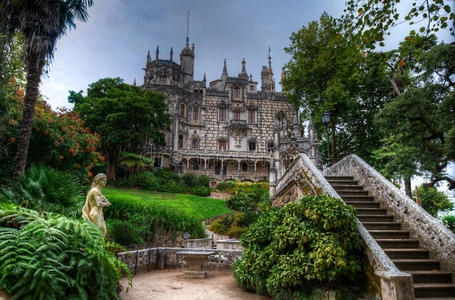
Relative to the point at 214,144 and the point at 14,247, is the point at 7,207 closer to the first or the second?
the point at 14,247

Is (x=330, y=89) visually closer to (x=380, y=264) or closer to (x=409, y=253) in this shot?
(x=409, y=253)

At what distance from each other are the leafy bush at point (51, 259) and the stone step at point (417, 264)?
5.58 metres

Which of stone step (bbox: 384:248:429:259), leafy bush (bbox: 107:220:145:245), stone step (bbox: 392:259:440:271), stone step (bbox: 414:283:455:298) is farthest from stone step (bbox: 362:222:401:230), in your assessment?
leafy bush (bbox: 107:220:145:245)

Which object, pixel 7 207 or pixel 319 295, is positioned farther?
pixel 319 295

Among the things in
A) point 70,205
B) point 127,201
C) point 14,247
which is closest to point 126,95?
point 127,201

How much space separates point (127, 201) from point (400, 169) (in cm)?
1266

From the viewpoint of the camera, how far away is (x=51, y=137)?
1042 centimetres

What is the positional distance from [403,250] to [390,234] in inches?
29.5

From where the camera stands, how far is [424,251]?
622 centimetres

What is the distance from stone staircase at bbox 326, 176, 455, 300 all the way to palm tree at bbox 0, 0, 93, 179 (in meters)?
9.98

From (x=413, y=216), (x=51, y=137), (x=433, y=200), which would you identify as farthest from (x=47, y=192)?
(x=433, y=200)

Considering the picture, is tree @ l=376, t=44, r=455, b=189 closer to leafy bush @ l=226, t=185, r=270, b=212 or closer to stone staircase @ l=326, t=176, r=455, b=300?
stone staircase @ l=326, t=176, r=455, b=300

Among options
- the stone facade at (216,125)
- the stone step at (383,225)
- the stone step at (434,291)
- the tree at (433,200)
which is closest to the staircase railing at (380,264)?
the stone step at (434,291)

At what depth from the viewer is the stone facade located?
38.8 meters
